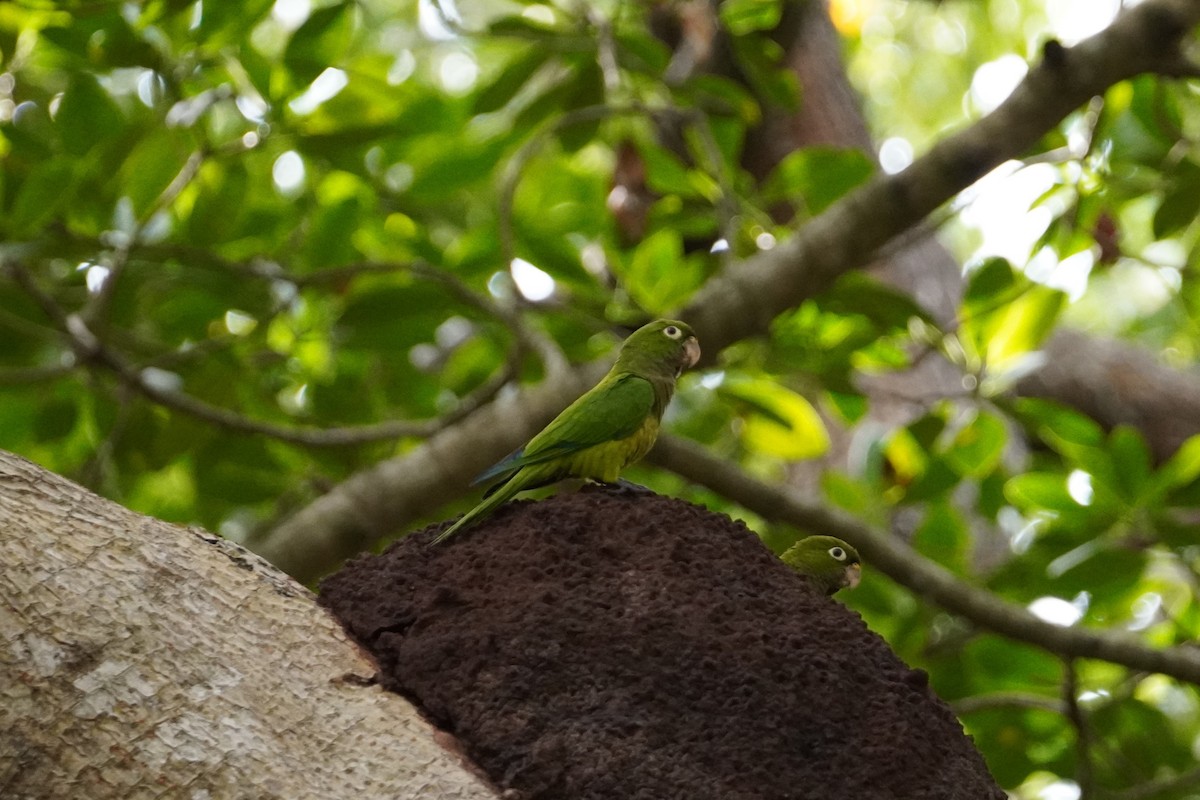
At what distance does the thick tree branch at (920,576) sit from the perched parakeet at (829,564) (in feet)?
6.11

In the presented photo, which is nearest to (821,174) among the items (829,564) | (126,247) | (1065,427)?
(1065,427)

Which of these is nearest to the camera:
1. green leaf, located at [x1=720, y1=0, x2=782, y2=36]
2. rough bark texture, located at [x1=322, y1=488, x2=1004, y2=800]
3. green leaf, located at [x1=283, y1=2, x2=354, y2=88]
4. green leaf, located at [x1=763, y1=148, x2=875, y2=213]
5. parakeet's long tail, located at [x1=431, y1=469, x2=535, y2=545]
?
rough bark texture, located at [x1=322, y1=488, x2=1004, y2=800]

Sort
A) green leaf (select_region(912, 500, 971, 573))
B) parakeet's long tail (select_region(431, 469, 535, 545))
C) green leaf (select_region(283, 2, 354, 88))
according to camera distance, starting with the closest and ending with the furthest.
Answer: parakeet's long tail (select_region(431, 469, 535, 545)) → green leaf (select_region(283, 2, 354, 88)) → green leaf (select_region(912, 500, 971, 573))

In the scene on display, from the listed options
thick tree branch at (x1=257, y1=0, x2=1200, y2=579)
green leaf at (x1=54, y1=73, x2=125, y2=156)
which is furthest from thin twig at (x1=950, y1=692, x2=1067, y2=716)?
green leaf at (x1=54, y1=73, x2=125, y2=156)

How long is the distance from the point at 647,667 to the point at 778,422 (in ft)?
10.7

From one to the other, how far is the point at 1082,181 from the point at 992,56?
266 inches

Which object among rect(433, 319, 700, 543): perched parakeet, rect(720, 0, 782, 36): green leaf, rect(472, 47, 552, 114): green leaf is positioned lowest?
rect(433, 319, 700, 543): perched parakeet

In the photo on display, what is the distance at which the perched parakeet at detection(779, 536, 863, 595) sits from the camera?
132 inches

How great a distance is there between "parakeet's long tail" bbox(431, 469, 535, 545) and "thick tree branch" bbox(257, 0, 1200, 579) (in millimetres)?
1831

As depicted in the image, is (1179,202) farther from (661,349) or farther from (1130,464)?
(661,349)

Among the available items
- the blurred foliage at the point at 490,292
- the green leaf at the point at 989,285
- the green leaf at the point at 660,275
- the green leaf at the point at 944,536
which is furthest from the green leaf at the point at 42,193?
the green leaf at the point at 944,536

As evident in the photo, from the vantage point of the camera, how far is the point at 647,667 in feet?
8.45

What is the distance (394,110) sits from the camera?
18.8ft

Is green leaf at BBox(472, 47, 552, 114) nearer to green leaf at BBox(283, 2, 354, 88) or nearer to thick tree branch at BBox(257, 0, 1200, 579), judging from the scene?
green leaf at BBox(283, 2, 354, 88)
